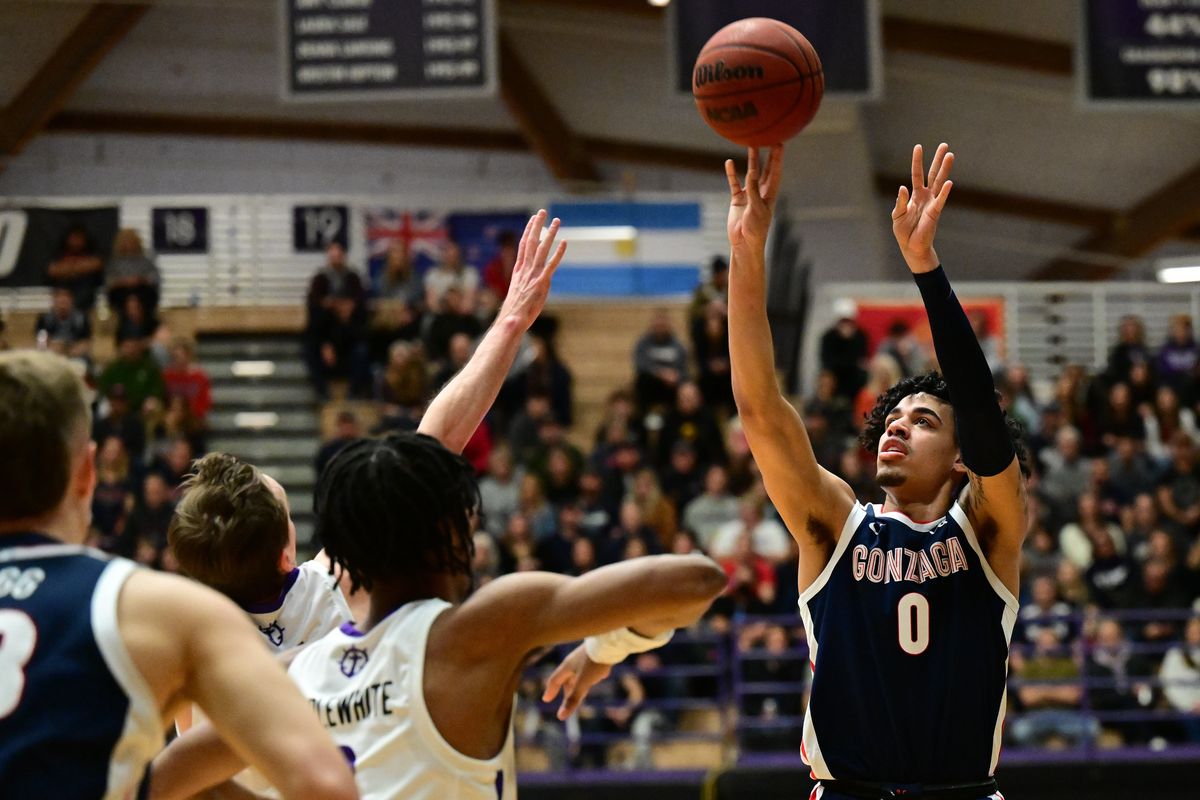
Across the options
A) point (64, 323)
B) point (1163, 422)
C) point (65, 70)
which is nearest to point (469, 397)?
point (1163, 422)

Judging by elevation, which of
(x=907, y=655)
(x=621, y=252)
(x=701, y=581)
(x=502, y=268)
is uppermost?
(x=621, y=252)

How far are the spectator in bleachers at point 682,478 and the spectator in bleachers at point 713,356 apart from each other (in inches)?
51.6

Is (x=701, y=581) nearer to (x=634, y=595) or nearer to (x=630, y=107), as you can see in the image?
(x=634, y=595)

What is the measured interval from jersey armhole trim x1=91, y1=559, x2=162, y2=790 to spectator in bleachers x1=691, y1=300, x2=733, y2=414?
1244 cm

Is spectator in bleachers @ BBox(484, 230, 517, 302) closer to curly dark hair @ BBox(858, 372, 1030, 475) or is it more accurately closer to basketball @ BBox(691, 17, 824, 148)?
basketball @ BBox(691, 17, 824, 148)

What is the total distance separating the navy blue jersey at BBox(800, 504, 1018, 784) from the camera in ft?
13.7

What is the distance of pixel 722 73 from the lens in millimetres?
5012

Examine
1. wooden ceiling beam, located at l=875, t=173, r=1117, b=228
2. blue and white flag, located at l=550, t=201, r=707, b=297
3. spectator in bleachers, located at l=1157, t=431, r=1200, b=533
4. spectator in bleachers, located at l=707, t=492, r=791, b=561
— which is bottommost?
spectator in bleachers, located at l=707, t=492, r=791, b=561

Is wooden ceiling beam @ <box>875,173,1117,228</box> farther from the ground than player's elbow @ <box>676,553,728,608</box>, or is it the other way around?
wooden ceiling beam @ <box>875,173,1117,228</box>

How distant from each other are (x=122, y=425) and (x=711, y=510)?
16.9ft

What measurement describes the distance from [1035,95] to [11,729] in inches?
757

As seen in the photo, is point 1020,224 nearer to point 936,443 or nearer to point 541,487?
point 541,487

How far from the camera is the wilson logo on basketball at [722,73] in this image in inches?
195

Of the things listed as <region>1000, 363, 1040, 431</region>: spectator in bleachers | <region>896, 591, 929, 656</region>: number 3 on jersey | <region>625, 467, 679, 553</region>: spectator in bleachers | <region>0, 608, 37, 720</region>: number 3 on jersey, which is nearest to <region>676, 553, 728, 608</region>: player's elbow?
<region>0, 608, 37, 720</region>: number 3 on jersey
